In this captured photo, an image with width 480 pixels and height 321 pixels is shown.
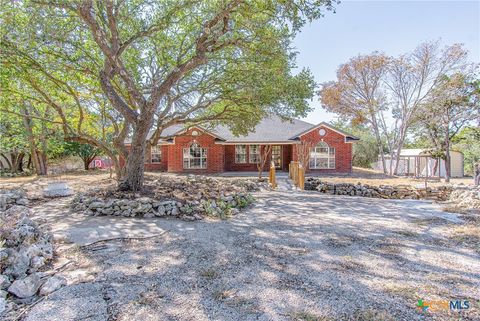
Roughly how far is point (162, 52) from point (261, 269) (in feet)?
26.6

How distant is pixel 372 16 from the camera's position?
31.7 feet

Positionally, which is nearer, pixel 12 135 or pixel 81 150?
pixel 12 135

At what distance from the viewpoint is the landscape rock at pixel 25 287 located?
A: 8.98 feet

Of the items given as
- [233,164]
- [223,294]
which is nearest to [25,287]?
[223,294]

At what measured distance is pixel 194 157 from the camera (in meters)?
19.8

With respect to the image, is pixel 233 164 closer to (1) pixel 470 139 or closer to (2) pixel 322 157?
(2) pixel 322 157

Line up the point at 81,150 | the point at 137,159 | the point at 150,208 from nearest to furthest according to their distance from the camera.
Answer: the point at 150,208
the point at 137,159
the point at 81,150

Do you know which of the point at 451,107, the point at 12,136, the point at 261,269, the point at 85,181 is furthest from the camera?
the point at 12,136

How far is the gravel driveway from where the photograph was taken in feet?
8.38

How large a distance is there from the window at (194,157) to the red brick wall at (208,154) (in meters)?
0.25

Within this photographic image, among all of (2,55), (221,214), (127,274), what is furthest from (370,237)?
(2,55)

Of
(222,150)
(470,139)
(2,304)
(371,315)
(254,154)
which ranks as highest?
(470,139)

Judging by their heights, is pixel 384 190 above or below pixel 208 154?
below

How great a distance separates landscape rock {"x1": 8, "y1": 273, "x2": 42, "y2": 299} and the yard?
0.23 meters
